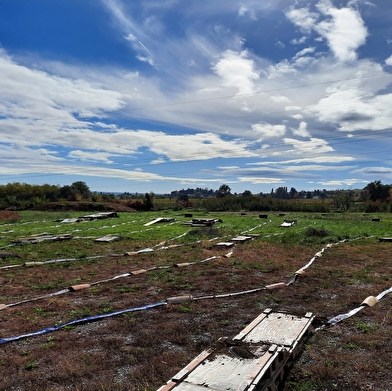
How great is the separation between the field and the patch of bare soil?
0.06 feet

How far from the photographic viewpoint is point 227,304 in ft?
21.0

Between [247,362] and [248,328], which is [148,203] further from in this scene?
[247,362]

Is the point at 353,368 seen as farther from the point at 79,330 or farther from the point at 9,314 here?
the point at 9,314

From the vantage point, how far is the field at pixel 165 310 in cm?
381

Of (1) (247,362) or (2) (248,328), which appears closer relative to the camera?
(1) (247,362)

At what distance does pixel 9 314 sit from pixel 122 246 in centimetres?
794

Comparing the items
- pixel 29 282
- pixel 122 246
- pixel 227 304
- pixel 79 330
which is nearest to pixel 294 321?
pixel 227 304

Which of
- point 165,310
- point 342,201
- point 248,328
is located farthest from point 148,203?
point 248,328

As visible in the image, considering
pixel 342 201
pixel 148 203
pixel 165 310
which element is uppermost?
pixel 342 201

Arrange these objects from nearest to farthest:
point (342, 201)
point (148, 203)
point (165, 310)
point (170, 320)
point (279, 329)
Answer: point (279, 329) < point (170, 320) < point (165, 310) < point (342, 201) < point (148, 203)

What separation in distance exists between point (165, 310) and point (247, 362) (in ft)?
9.46

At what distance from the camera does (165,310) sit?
601 cm

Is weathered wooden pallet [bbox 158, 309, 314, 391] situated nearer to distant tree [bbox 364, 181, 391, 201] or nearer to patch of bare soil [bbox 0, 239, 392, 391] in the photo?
patch of bare soil [bbox 0, 239, 392, 391]

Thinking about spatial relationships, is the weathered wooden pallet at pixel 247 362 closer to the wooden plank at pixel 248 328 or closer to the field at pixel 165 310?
the wooden plank at pixel 248 328
